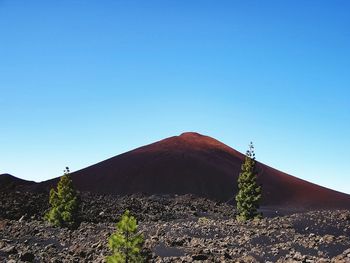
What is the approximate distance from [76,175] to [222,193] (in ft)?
106

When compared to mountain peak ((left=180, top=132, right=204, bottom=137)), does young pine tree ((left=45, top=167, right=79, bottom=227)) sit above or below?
below

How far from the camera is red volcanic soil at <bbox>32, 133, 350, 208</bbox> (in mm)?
84494

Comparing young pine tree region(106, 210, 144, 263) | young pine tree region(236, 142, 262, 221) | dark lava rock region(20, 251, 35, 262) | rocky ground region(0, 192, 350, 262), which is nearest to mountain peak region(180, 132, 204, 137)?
rocky ground region(0, 192, 350, 262)

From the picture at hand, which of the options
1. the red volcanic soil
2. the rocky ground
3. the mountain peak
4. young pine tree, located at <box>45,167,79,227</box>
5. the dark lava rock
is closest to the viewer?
the rocky ground

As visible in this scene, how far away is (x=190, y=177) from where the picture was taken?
291 feet

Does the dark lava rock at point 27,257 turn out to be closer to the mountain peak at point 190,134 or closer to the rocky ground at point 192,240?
the rocky ground at point 192,240

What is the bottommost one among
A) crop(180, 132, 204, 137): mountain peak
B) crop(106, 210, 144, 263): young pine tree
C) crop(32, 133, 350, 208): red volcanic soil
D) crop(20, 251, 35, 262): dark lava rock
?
crop(20, 251, 35, 262): dark lava rock

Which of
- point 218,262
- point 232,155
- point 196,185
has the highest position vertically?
point 232,155

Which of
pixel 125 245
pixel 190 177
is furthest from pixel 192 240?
pixel 190 177

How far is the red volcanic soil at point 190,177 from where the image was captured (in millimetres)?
84494

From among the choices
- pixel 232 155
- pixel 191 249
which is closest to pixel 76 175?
pixel 232 155

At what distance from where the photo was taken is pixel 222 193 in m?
84.2

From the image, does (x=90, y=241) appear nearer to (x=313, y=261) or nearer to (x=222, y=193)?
(x=313, y=261)

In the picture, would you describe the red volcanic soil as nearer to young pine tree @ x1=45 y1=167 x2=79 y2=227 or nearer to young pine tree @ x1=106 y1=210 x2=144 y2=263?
young pine tree @ x1=45 y1=167 x2=79 y2=227
